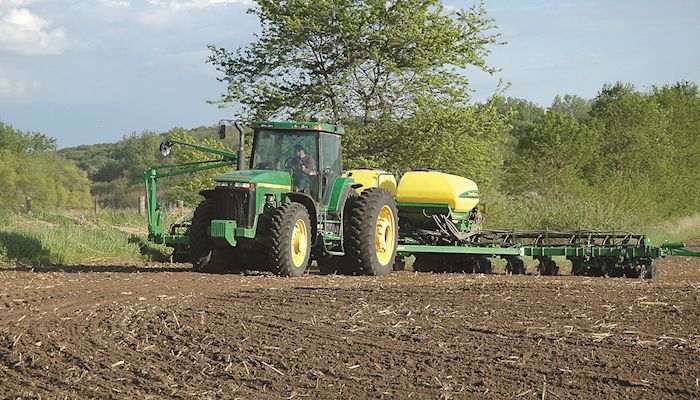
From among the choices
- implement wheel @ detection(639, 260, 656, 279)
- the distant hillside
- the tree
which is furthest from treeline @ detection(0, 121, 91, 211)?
implement wheel @ detection(639, 260, 656, 279)

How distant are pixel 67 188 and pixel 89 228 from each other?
1685 inches

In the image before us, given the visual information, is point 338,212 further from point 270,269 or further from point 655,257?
point 655,257

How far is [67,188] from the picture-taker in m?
61.0

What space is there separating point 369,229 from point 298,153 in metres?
1.63

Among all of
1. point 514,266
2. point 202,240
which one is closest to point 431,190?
point 514,266

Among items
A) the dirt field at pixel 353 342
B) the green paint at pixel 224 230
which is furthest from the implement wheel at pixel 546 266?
the green paint at pixel 224 230

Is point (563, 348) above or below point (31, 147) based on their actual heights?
below

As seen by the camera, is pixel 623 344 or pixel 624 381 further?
pixel 623 344

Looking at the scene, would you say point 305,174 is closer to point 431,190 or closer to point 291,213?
point 291,213

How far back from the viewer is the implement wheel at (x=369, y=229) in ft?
49.2

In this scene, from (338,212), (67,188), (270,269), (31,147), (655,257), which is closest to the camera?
(270,269)

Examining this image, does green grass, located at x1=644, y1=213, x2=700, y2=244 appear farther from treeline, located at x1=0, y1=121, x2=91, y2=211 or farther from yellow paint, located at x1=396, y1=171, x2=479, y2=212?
treeline, located at x1=0, y1=121, x2=91, y2=211

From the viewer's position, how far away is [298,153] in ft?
48.4

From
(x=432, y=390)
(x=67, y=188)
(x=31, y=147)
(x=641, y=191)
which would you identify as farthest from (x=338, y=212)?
(x=31, y=147)
